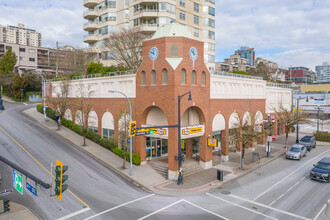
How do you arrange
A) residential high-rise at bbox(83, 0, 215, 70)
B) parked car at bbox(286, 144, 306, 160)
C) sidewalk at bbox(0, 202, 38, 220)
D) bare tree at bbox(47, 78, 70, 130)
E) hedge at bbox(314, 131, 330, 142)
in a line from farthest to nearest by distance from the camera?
1. residential high-rise at bbox(83, 0, 215, 70)
2. hedge at bbox(314, 131, 330, 142)
3. bare tree at bbox(47, 78, 70, 130)
4. parked car at bbox(286, 144, 306, 160)
5. sidewalk at bbox(0, 202, 38, 220)

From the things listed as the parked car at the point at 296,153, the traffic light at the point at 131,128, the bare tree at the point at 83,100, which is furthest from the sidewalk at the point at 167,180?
the traffic light at the point at 131,128

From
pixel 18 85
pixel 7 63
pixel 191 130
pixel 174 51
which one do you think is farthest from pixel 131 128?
pixel 7 63

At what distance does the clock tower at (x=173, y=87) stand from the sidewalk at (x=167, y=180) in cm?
175

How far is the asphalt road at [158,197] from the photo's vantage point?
15922 millimetres

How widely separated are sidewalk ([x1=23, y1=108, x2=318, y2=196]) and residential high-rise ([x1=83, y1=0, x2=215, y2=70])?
27490 mm

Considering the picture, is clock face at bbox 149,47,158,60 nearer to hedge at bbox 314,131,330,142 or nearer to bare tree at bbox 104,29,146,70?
bare tree at bbox 104,29,146,70

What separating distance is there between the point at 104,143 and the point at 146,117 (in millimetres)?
7721

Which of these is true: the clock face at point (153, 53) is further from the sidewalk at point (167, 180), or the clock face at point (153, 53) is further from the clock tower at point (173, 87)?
the sidewalk at point (167, 180)

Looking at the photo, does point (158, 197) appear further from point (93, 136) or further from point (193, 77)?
point (93, 136)

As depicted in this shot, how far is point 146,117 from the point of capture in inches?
1089

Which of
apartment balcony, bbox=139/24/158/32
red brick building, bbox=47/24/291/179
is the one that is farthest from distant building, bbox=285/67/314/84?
red brick building, bbox=47/24/291/179

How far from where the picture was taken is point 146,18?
50.1 m

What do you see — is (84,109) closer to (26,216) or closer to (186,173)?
(186,173)

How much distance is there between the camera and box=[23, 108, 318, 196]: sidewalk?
68.7 feet
